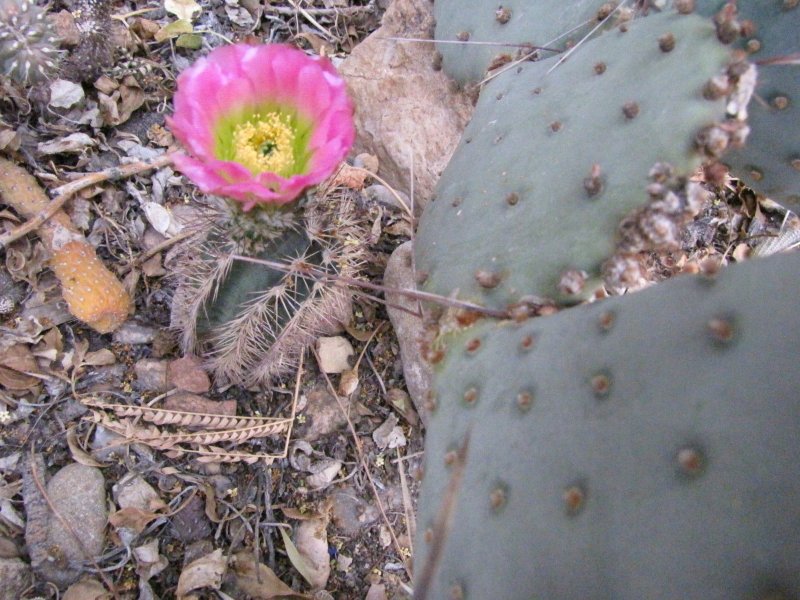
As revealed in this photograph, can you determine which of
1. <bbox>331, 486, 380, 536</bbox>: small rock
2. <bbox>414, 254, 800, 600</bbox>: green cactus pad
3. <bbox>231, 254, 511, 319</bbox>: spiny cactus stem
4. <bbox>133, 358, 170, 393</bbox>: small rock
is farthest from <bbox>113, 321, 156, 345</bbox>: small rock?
<bbox>414, 254, 800, 600</bbox>: green cactus pad

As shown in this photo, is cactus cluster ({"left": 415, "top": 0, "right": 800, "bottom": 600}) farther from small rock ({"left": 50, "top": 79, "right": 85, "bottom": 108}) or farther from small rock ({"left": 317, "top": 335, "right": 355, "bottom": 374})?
small rock ({"left": 50, "top": 79, "right": 85, "bottom": 108})

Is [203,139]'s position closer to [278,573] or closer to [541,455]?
[541,455]

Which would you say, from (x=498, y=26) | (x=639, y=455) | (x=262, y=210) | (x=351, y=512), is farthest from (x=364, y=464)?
(x=498, y=26)

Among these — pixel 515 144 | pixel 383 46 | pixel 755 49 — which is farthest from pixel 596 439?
pixel 383 46

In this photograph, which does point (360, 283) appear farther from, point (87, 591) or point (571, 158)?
point (87, 591)

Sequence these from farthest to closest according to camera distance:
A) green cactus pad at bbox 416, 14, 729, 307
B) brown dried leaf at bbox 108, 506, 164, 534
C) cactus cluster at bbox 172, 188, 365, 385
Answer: brown dried leaf at bbox 108, 506, 164, 534 → cactus cluster at bbox 172, 188, 365, 385 → green cactus pad at bbox 416, 14, 729, 307

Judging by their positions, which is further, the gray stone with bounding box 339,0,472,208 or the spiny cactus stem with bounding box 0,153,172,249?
the gray stone with bounding box 339,0,472,208
